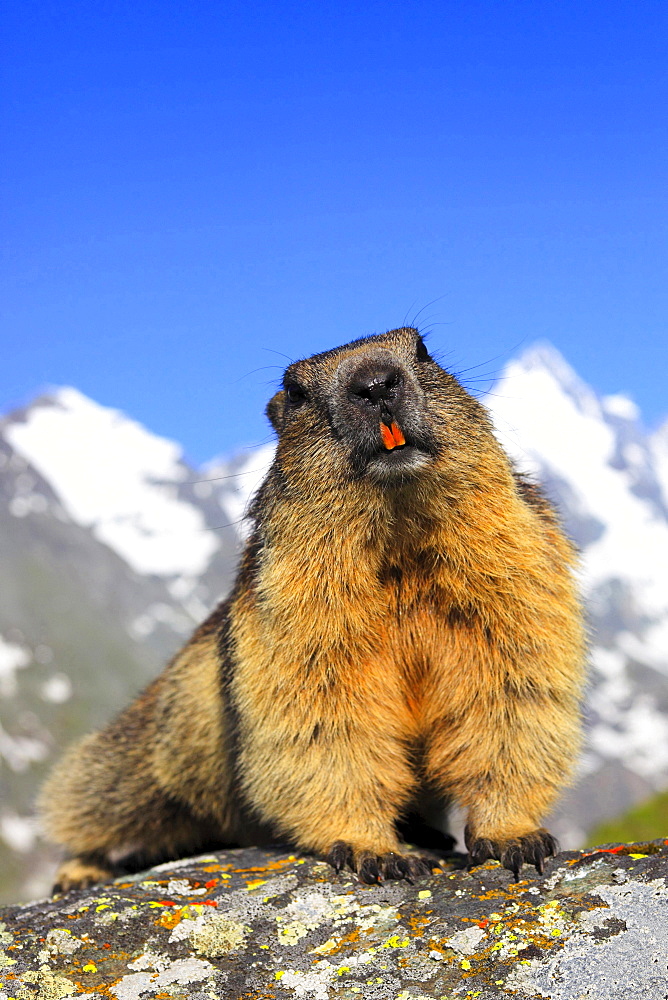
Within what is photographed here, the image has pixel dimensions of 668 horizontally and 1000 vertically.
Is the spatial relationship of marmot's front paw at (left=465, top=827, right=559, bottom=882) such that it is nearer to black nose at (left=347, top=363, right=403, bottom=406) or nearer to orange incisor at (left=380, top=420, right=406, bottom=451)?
orange incisor at (left=380, top=420, right=406, bottom=451)

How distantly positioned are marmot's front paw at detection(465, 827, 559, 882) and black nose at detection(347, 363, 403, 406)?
324cm

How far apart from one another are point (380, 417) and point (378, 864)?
3.19m

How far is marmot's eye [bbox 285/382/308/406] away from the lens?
791 cm

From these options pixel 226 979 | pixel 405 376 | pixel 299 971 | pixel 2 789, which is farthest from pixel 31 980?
pixel 2 789

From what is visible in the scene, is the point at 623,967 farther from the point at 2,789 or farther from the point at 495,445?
the point at 2,789

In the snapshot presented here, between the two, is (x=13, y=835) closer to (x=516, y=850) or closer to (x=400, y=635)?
(x=400, y=635)

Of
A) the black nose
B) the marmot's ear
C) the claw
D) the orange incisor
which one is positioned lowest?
the claw

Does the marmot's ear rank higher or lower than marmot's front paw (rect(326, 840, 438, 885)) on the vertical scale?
higher

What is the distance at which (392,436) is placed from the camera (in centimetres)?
685

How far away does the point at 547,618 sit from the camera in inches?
285

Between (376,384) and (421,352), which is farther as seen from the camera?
(421,352)

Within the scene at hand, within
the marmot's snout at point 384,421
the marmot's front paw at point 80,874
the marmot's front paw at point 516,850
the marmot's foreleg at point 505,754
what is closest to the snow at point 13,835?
the marmot's front paw at point 80,874

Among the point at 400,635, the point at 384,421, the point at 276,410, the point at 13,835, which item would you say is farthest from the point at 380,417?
the point at 13,835

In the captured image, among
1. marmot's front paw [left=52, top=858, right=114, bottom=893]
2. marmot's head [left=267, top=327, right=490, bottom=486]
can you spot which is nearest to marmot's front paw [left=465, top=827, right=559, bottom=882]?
marmot's head [left=267, top=327, right=490, bottom=486]
